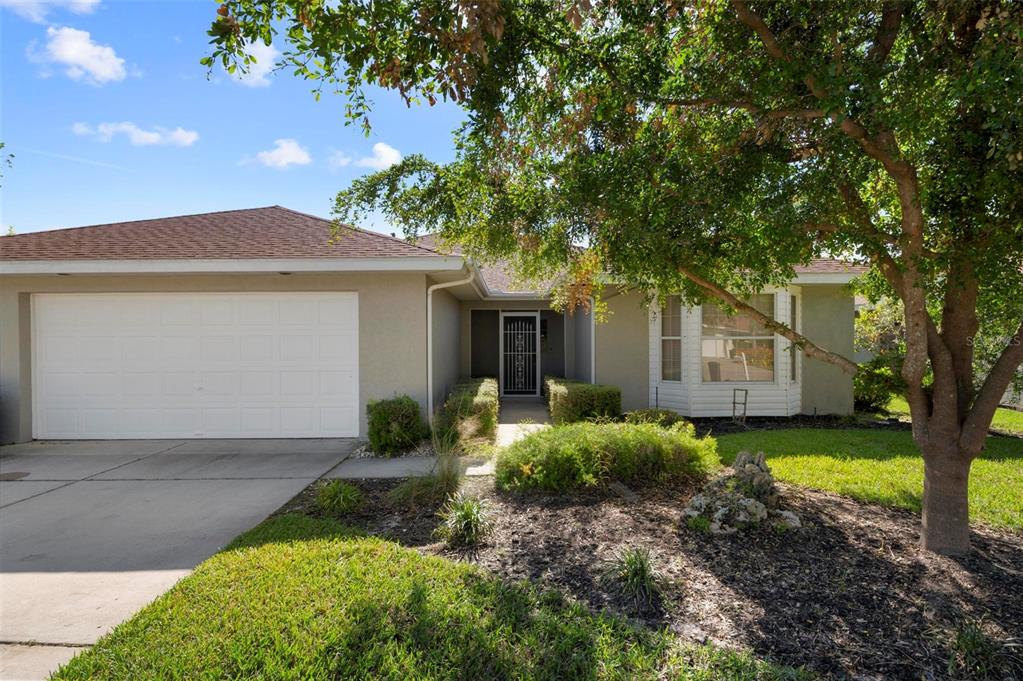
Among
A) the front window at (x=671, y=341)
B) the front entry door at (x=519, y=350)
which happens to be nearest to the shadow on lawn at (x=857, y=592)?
the front window at (x=671, y=341)

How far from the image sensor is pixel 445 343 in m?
11.8

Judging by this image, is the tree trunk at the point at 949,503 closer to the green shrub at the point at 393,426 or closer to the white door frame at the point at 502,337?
the green shrub at the point at 393,426

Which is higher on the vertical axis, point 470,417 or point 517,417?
point 470,417

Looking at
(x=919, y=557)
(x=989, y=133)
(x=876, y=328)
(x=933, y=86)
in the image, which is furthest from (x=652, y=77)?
(x=876, y=328)

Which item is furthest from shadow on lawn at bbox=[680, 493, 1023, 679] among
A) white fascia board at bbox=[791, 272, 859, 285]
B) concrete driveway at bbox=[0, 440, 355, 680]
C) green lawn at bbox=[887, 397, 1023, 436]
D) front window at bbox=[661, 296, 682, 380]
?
green lawn at bbox=[887, 397, 1023, 436]

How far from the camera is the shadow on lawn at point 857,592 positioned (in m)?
2.80

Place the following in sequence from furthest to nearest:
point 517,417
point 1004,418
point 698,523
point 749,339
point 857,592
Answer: point 1004,418 < point 517,417 < point 749,339 < point 698,523 < point 857,592

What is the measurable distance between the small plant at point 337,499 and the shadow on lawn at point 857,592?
10.4 ft

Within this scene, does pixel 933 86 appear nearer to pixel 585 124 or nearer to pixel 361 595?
pixel 585 124

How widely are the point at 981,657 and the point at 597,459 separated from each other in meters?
3.29

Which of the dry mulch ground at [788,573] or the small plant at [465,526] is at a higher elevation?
the small plant at [465,526]

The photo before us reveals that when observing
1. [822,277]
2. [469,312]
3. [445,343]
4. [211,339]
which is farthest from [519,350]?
[211,339]

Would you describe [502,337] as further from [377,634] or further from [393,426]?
[377,634]

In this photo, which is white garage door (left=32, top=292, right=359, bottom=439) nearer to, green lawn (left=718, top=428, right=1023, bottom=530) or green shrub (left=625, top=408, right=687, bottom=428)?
green shrub (left=625, top=408, right=687, bottom=428)
